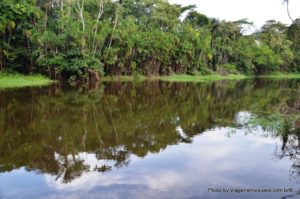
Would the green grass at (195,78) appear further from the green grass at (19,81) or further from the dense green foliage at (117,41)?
the green grass at (19,81)

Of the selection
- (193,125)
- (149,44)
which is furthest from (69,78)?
(193,125)

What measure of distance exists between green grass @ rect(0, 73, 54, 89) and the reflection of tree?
662cm

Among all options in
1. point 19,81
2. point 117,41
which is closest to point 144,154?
point 19,81

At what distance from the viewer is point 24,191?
6594mm

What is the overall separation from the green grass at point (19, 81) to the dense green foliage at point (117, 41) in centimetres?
180

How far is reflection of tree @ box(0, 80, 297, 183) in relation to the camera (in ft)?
28.0

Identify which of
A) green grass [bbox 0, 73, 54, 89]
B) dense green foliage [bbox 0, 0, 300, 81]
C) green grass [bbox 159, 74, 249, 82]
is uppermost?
dense green foliage [bbox 0, 0, 300, 81]

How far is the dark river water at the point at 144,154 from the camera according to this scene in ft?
A: 22.5

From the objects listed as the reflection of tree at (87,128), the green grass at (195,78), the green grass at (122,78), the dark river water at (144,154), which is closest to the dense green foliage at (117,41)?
the green grass at (122,78)

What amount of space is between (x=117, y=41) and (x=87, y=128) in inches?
1063

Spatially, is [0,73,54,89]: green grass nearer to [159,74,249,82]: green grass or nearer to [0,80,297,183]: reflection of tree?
[0,80,297,183]: reflection of tree

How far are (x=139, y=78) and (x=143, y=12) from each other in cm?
1186

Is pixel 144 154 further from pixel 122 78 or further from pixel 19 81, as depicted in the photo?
pixel 122 78

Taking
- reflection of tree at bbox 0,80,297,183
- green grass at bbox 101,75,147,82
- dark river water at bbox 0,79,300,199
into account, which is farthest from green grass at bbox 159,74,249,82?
dark river water at bbox 0,79,300,199
